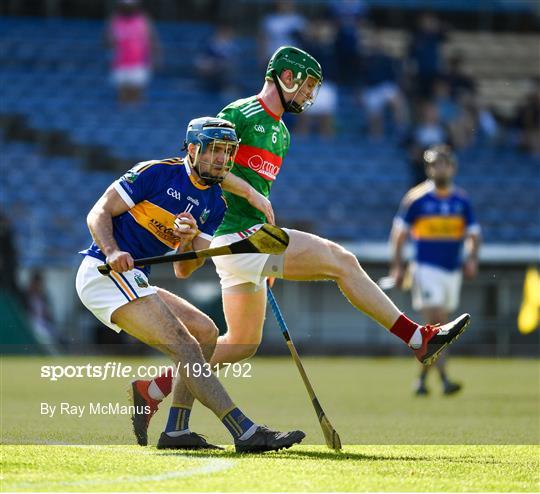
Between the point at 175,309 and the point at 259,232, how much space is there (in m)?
0.71

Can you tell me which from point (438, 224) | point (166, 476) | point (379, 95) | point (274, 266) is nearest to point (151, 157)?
point (379, 95)

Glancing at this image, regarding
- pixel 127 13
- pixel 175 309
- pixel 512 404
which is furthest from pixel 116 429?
pixel 127 13

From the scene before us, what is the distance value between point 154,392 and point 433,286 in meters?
6.53

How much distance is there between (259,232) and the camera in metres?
7.01

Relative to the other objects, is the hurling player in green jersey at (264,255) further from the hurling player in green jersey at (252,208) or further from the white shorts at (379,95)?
the white shorts at (379,95)

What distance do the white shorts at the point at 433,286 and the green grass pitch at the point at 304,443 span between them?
3.01 feet

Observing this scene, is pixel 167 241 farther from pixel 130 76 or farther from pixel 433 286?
pixel 130 76

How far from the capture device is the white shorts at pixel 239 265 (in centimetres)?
728

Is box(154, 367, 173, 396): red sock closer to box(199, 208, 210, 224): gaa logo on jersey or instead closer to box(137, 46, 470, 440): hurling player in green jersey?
box(137, 46, 470, 440): hurling player in green jersey

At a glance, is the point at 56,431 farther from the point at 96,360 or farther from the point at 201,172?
the point at 96,360

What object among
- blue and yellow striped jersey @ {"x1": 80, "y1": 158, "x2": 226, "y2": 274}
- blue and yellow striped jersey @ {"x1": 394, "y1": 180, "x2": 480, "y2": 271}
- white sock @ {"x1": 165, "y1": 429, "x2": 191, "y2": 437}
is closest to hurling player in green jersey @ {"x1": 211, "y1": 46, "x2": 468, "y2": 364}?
blue and yellow striped jersey @ {"x1": 80, "y1": 158, "x2": 226, "y2": 274}

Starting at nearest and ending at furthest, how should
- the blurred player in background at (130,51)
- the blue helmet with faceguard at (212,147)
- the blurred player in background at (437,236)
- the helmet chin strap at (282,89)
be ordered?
the blue helmet with faceguard at (212,147) → the helmet chin strap at (282,89) → the blurred player in background at (437,236) → the blurred player in background at (130,51)

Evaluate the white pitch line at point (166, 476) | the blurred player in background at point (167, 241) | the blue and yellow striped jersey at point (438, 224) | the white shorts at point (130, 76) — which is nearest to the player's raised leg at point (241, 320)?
the blurred player in background at point (167, 241)

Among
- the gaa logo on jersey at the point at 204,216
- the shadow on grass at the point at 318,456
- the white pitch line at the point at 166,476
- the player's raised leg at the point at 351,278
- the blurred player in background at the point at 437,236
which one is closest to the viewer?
the white pitch line at the point at 166,476
